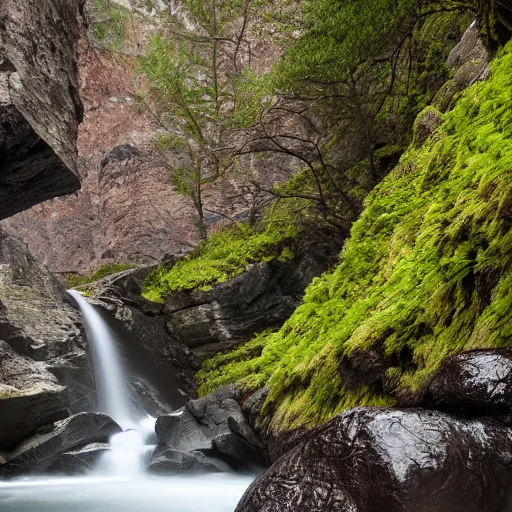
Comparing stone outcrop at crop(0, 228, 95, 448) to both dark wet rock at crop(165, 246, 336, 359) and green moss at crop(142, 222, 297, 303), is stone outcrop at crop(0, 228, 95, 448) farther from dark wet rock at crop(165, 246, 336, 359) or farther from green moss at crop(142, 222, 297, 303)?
dark wet rock at crop(165, 246, 336, 359)

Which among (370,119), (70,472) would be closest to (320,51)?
(370,119)

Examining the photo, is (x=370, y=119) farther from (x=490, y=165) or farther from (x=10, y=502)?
(x=10, y=502)

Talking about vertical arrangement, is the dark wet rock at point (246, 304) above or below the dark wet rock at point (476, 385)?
above

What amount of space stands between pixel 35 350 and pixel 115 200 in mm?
16533

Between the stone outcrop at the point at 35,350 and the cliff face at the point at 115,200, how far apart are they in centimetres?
1142

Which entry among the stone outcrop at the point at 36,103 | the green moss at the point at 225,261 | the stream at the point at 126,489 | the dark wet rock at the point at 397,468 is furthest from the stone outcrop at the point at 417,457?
the green moss at the point at 225,261

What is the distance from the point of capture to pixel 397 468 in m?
1.80

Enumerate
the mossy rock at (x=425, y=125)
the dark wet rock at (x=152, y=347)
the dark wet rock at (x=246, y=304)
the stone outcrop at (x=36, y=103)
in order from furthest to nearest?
the dark wet rock at (x=246, y=304)
the dark wet rock at (x=152, y=347)
the mossy rock at (x=425, y=125)
the stone outcrop at (x=36, y=103)

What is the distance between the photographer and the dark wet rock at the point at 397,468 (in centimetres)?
176

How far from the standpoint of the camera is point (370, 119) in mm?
Result: 9977

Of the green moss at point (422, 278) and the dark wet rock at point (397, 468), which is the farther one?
the green moss at point (422, 278)

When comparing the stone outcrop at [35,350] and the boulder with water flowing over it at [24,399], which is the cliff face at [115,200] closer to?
the stone outcrop at [35,350]

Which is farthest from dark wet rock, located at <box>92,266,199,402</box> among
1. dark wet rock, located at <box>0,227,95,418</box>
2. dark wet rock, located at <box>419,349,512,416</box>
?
dark wet rock, located at <box>419,349,512,416</box>

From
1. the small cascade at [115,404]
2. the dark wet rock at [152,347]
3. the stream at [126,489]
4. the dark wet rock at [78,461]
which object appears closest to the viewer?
the stream at [126,489]
